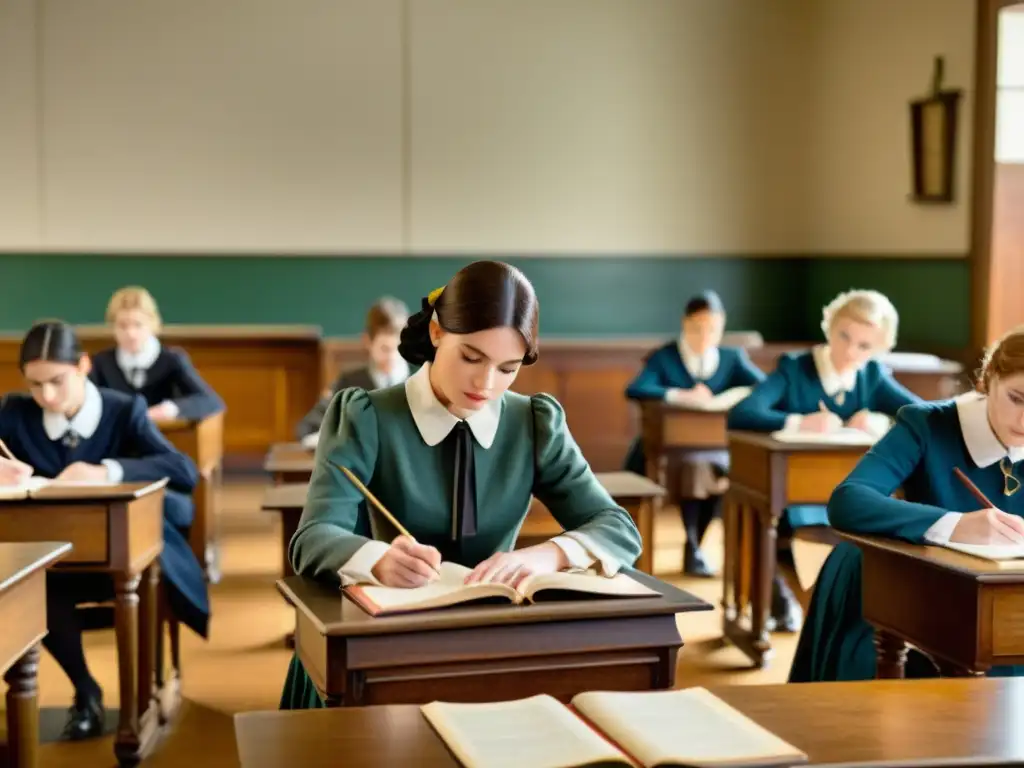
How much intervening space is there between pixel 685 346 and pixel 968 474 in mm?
3865

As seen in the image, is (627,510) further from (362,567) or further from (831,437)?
(362,567)

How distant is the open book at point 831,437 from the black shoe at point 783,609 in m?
0.82

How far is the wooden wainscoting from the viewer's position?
9633 mm

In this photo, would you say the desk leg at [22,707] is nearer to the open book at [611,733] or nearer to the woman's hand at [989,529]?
the open book at [611,733]

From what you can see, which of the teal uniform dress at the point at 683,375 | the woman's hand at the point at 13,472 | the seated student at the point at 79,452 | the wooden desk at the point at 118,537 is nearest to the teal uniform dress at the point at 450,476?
the wooden desk at the point at 118,537

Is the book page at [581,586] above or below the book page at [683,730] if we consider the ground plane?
above

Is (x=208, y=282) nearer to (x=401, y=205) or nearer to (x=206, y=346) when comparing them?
(x=206, y=346)

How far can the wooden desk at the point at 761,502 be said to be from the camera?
16.2ft

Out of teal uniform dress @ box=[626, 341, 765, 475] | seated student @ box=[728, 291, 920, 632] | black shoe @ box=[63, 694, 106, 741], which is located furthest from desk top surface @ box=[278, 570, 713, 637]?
teal uniform dress @ box=[626, 341, 765, 475]

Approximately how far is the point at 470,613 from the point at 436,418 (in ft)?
1.72

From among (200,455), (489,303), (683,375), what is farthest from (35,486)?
(683,375)

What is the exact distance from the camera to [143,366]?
6.38m

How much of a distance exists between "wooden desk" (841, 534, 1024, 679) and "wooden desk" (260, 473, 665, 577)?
4.55ft

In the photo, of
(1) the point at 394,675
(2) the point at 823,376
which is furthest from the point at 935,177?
(1) the point at 394,675
